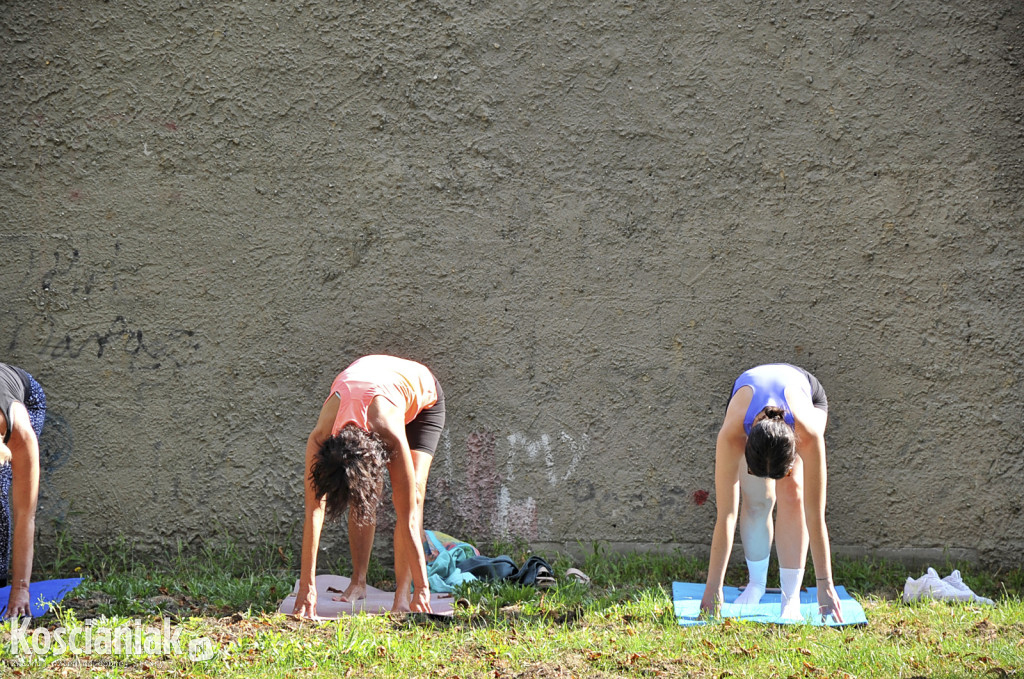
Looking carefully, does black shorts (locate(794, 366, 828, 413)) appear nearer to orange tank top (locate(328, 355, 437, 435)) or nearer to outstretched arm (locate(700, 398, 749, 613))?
outstretched arm (locate(700, 398, 749, 613))

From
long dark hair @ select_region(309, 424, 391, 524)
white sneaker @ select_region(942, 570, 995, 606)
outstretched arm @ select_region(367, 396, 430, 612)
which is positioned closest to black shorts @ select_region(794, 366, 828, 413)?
white sneaker @ select_region(942, 570, 995, 606)

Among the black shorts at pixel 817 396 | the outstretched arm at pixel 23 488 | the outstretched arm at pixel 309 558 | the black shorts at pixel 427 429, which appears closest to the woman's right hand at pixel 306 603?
the outstretched arm at pixel 309 558

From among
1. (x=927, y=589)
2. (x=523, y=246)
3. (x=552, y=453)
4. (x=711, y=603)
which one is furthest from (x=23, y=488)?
(x=927, y=589)

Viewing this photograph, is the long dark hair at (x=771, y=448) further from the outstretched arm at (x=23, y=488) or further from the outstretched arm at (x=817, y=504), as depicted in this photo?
the outstretched arm at (x=23, y=488)

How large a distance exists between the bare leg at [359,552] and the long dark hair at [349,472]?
608 millimetres

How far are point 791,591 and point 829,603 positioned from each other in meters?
0.15

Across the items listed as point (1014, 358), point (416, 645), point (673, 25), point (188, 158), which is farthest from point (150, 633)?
point (1014, 358)

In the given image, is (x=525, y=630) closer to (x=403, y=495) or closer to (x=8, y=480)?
(x=403, y=495)

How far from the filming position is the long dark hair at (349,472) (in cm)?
337

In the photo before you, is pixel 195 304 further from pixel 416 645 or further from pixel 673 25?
pixel 673 25

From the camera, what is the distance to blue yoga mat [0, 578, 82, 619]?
12.1 feet

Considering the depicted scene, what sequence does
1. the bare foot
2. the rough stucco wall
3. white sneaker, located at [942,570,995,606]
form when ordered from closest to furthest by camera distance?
white sneaker, located at [942,570,995,606], the bare foot, the rough stucco wall

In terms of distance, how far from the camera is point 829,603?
3555 millimetres

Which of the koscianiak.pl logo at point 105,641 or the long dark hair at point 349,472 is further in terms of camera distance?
the long dark hair at point 349,472
